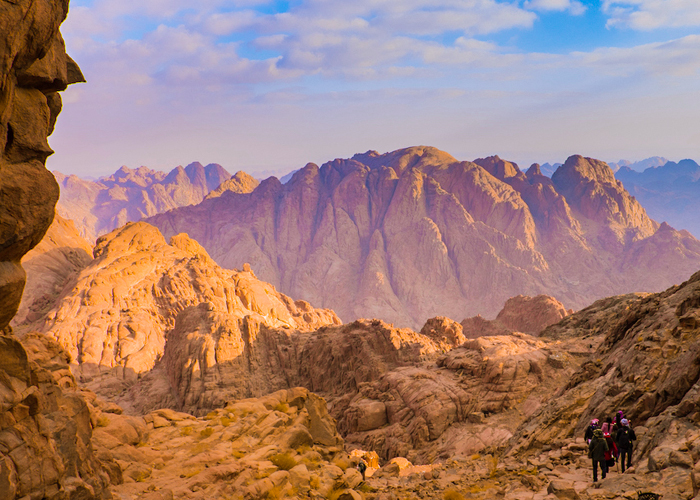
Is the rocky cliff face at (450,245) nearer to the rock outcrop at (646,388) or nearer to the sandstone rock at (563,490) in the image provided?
the rock outcrop at (646,388)

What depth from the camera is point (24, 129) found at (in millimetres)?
8016

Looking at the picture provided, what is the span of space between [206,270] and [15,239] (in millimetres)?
70313

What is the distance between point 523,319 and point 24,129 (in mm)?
90597

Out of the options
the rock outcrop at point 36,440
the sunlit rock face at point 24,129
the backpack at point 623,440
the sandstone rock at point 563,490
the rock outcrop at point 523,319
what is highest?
the sunlit rock face at point 24,129

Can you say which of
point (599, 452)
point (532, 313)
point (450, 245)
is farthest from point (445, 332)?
point (450, 245)

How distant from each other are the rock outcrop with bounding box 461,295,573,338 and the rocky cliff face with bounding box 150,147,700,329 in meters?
61.8

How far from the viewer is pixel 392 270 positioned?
573ft

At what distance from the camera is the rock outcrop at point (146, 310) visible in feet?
186

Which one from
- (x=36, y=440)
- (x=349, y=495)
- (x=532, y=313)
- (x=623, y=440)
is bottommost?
(x=349, y=495)

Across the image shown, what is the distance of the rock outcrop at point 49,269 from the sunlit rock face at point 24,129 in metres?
64.8

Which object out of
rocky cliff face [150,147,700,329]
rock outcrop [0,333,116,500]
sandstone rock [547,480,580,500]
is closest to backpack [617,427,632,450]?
sandstone rock [547,480,580,500]

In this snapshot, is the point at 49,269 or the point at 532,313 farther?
the point at 532,313

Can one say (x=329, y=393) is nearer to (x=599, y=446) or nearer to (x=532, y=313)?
(x=599, y=446)

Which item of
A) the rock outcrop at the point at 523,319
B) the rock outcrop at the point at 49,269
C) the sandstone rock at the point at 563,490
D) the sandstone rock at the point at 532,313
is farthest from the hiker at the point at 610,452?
the sandstone rock at the point at 532,313
